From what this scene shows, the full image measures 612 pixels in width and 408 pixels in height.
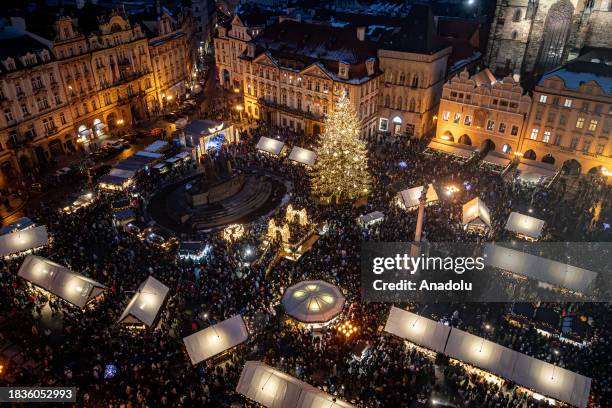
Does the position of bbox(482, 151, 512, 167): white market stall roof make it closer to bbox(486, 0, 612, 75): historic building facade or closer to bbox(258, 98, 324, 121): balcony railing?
bbox(486, 0, 612, 75): historic building facade

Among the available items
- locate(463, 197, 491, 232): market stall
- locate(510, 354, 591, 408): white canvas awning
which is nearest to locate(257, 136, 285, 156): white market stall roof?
locate(463, 197, 491, 232): market stall

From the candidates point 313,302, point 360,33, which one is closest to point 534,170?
point 360,33

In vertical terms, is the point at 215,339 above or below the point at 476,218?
below

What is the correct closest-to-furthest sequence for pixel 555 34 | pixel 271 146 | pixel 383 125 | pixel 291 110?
pixel 271 146
pixel 291 110
pixel 555 34
pixel 383 125

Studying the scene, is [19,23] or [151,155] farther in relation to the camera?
[19,23]

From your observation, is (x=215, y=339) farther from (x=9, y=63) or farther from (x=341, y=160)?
(x=9, y=63)

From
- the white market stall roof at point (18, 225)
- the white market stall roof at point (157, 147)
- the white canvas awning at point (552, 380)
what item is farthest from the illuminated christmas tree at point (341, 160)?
the white market stall roof at point (18, 225)

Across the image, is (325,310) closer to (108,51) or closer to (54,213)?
(54,213)
